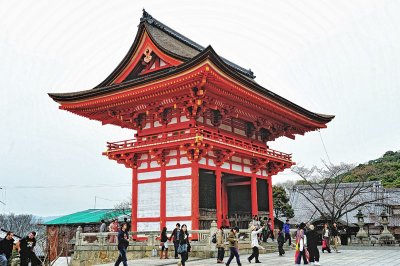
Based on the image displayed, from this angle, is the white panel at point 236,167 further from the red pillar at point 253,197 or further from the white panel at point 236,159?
the red pillar at point 253,197

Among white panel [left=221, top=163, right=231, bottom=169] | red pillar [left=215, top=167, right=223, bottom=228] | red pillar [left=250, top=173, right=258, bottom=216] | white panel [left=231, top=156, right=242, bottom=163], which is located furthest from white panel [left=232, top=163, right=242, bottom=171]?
red pillar [left=215, top=167, right=223, bottom=228]

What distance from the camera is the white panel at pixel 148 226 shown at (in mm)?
24188

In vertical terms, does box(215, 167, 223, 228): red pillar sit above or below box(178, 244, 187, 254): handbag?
above

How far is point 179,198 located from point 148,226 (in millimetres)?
2809

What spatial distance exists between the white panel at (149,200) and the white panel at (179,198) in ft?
2.84

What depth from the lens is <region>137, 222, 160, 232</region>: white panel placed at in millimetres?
24188

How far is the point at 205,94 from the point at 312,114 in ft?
36.2

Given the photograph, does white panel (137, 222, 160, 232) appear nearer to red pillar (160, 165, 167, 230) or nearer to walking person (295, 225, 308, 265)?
red pillar (160, 165, 167, 230)

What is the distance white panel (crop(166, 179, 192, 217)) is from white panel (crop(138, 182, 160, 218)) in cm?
87

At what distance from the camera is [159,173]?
24953mm

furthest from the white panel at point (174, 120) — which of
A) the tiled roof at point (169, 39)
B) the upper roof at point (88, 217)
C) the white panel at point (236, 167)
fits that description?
the upper roof at point (88, 217)

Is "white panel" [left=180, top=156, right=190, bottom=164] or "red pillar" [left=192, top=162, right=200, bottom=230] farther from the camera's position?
"white panel" [left=180, top=156, right=190, bottom=164]

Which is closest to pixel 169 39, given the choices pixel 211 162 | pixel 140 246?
pixel 211 162

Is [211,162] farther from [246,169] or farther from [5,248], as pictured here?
[5,248]
